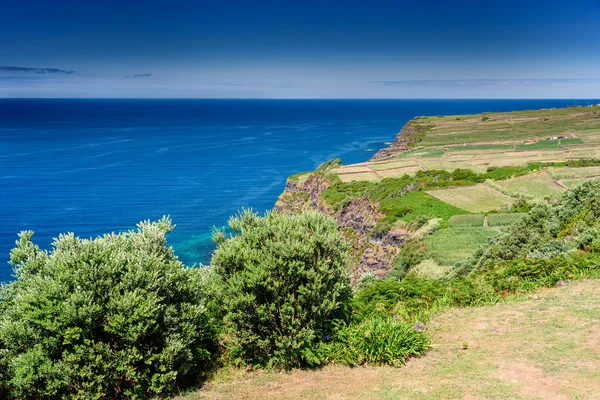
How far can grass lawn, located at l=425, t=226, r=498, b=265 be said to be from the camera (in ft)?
124

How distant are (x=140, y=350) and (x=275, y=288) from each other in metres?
4.33

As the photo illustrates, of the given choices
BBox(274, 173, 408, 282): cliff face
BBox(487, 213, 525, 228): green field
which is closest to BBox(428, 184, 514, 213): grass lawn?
BBox(487, 213, 525, 228): green field

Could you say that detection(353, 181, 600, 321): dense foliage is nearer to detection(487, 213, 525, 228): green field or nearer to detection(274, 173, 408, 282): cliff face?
detection(274, 173, 408, 282): cliff face

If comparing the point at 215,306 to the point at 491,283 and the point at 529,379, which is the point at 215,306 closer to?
the point at 529,379

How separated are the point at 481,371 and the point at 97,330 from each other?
11.0 meters

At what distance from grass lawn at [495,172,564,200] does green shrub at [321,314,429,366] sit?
1848 inches

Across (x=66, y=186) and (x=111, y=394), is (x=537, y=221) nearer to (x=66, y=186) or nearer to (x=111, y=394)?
(x=111, y=394)

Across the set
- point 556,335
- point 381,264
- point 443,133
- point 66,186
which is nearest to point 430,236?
point 381,264

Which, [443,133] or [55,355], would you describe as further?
[443,133]

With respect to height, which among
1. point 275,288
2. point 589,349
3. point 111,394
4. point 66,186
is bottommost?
point 66,186

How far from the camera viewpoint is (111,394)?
1299 centimetres

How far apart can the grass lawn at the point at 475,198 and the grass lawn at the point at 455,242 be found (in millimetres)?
9750

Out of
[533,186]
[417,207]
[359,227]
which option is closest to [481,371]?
[417,207]

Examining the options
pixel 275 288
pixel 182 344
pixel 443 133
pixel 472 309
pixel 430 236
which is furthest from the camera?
pixel 443 133
